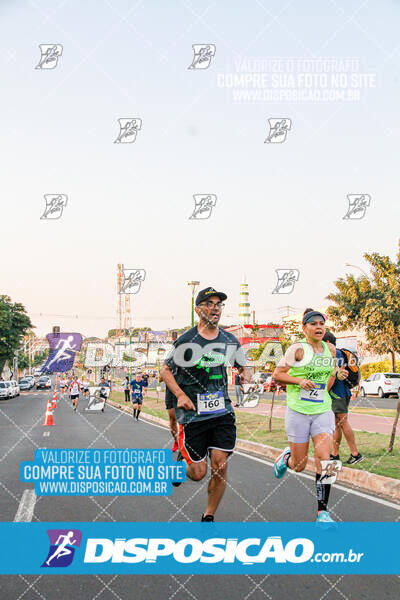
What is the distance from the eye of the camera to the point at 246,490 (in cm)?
760

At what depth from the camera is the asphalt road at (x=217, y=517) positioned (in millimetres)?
4137

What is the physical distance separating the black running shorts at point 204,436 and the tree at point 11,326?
49.1 meters

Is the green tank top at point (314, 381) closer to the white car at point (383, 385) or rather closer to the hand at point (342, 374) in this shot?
the hand at point (342, 374)

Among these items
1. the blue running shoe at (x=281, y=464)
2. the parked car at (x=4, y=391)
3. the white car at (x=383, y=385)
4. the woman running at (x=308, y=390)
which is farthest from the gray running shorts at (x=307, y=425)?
the parked car at (x=4, y=391)

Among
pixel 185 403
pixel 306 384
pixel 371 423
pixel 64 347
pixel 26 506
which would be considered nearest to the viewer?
pixel 185 403

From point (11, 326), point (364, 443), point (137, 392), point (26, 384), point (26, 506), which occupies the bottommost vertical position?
point (26, 384)

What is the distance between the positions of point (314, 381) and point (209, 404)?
3.93ft

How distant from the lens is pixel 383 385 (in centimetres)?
3366

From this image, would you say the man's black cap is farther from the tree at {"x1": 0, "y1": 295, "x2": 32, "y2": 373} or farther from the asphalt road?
the tree at {"x1": 0, "y1": 295, "x2": 32, "y2": 373}

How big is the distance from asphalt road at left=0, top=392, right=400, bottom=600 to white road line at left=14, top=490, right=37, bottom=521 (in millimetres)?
63

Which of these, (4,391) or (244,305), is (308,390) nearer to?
(4,391)

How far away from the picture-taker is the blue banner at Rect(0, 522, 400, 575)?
14.4 feet

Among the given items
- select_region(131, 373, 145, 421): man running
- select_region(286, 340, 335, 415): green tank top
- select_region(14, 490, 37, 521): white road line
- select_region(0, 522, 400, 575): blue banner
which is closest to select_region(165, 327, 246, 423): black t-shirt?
select_region(286, 340, 335, 415): green tank top

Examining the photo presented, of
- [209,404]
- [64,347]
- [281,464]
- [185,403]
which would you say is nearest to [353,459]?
[281,464]
